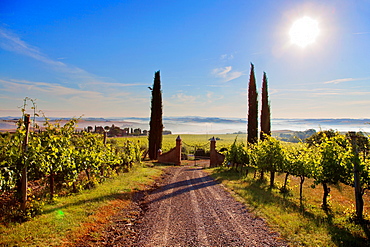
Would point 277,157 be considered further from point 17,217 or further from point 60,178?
point 17,217

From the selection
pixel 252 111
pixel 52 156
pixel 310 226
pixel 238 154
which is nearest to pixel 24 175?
pixel 52 156

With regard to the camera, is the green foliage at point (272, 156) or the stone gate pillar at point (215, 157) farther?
the stone gate pillar at point (215, 157)

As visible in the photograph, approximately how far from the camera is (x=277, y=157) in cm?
1051

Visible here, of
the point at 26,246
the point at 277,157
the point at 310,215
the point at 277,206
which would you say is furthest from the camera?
the point at 277,157

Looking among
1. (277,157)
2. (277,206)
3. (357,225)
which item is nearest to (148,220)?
(277,206)

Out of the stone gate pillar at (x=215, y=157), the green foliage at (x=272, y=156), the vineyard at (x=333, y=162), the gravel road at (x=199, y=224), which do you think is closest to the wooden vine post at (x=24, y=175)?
the gravel road at (x=199, y=224)

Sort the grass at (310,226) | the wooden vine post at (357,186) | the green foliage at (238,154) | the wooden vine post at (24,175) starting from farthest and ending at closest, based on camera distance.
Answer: the green foliage at (238,154)
the wooden vine post at (357,186)
the wooden vine post at (24,175)
the grass at (310,226)

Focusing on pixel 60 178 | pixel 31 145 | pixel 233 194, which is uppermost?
pixel 31 145

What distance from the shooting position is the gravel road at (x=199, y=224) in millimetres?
4402

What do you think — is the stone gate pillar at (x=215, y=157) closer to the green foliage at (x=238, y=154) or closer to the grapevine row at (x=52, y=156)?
the green foliage at (x=238, y=154)

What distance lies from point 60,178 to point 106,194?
60.6 inches

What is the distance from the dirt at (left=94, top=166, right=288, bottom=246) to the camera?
14.4ft

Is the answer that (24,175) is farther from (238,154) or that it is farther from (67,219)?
(238,154)

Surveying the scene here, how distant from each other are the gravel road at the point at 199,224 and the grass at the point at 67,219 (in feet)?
3.03
